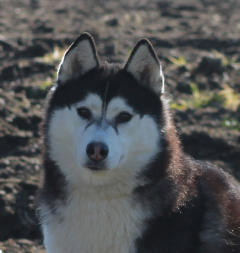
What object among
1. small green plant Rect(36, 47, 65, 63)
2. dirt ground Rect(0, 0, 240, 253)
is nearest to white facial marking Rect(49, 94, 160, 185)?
dirt ground Rect(0, 0, 240, 253)

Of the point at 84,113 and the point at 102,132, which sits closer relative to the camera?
the point at 102,132

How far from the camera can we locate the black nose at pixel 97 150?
13.3 ft

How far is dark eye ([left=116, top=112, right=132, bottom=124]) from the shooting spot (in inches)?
172

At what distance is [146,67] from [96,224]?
1.32 metres

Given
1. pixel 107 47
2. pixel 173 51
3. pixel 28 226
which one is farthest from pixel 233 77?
pixel 28 226

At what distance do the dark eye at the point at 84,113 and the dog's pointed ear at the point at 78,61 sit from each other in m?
0.40

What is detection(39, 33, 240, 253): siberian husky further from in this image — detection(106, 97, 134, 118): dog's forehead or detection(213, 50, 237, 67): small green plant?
detection(213, 50, 237, 67): small green plant

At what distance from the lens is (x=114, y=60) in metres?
9.21

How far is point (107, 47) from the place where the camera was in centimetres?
997

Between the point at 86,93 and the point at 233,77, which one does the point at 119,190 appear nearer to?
the point at 86,93

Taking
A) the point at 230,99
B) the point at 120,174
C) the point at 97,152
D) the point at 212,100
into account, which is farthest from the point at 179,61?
the point at 97,152

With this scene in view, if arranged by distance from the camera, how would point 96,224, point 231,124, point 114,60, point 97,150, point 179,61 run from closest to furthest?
point 97,150
point 96,224
point 231,124
point 114,60
point 179,61

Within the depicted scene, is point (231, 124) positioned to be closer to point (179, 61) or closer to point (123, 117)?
→ point (179, 61)

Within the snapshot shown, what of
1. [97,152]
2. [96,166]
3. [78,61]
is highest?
[78,61]
